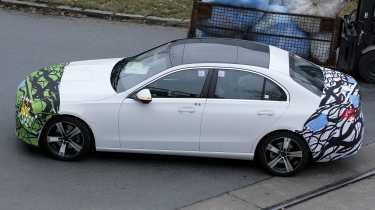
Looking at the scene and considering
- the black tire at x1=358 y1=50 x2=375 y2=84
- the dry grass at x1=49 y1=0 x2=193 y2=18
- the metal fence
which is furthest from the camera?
the dry grass at x1=49 y1=0 x2=193 y2=18

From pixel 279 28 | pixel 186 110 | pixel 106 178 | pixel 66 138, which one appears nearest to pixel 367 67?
pixel 279 28

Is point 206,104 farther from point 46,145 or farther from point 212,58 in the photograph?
point 46,145

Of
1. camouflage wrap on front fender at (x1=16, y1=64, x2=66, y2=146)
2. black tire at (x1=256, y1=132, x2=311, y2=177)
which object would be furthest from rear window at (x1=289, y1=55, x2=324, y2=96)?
camouflage wrap on front fender at (x1=16, y1=64, x2=66, y2=146)

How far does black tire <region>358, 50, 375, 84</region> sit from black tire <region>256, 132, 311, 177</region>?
435 centimetres

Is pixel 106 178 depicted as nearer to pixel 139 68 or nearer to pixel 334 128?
pixel 139 68

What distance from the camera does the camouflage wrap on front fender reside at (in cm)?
817

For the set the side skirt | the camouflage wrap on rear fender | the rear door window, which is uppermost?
the rear door window

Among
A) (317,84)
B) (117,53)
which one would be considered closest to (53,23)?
(117,53)

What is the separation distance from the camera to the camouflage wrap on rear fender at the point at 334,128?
8117 mm

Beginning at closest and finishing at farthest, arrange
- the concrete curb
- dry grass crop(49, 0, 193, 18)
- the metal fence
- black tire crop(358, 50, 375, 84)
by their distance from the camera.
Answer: the metal fence, black tire crop(358, 50, 375, 84), the concrete curb, dry grass crop(49, 0, 193, 18)

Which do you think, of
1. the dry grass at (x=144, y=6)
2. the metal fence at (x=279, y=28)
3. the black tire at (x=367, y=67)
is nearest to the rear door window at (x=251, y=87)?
the metal fence at (x=279, y=28)

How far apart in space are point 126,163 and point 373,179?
10.1 ft

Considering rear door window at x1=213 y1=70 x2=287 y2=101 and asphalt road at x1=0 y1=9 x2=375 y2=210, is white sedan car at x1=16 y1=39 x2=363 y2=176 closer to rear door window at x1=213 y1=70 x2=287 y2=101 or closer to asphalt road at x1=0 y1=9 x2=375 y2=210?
rear door window at x1=213 y1=70 x2=287 y2=101

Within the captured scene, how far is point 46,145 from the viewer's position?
8.38 metres
